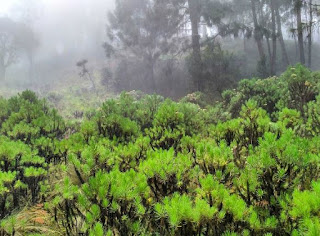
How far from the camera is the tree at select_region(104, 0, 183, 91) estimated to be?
21.7 m

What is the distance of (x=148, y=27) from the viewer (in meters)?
22.8

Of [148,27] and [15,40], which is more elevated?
[15,40]

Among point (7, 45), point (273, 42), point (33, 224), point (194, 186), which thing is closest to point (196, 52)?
point (273, 42)

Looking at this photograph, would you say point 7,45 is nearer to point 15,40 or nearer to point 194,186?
point 15,40

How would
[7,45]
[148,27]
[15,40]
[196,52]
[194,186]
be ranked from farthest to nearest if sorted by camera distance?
[15,40] < [7,45] < [148,27] < [196,52] < [194,186]

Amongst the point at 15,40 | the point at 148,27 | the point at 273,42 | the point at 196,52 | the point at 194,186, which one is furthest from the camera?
the point at 15,40

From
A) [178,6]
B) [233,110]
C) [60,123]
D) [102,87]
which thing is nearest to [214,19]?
[178,6]

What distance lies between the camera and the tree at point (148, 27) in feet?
71.2

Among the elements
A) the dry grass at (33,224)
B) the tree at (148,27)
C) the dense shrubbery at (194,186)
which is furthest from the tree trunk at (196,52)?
the dry grass at (33,224)

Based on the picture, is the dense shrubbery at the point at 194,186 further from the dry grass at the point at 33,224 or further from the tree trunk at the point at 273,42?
the tree trunk at the point at 273,42

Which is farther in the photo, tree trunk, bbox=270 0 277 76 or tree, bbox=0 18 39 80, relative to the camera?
tree, bbox=0 18 39 80

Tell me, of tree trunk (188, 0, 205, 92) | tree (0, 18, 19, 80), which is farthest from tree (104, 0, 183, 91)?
tree (0, 18, 19, 80)

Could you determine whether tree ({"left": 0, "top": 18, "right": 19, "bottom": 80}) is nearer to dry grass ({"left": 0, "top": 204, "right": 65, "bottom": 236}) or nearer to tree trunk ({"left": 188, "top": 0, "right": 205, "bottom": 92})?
tree trunk ({"left": 188, "top": 0, "right": 205, "bottom": 92})

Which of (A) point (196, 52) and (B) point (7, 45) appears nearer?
(A) point (196, 52)
